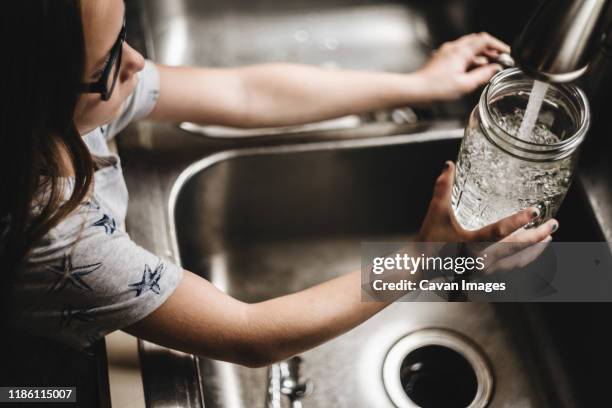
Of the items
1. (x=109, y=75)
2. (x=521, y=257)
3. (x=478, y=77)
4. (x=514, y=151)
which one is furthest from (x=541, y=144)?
(x=109, y=75)

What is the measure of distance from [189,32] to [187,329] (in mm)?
633

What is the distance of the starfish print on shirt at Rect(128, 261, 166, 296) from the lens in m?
0.57

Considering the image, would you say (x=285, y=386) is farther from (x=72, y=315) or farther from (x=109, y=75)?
(x=109, y=75)

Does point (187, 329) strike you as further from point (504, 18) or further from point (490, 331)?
point (504, 18)

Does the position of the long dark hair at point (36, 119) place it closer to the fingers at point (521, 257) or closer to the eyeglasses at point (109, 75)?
the eyeglasses at point (109, 75)

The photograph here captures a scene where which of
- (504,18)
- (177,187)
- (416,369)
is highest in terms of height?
(504,18)

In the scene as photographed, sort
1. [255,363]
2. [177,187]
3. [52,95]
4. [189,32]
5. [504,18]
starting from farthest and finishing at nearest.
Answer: [189,32] < [504,18] < [177,187] < [255,363] < [52,95]

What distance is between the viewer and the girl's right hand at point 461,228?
1.86 feet

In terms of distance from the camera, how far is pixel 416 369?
79 cm

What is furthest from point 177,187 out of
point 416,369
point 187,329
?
point 416,369

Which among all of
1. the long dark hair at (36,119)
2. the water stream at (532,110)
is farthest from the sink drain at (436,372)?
the long dark hair at (36,119)

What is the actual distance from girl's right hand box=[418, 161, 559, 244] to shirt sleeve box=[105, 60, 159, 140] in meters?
0.38

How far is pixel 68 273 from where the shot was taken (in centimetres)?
54

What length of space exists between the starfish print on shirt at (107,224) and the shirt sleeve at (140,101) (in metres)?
0.19
